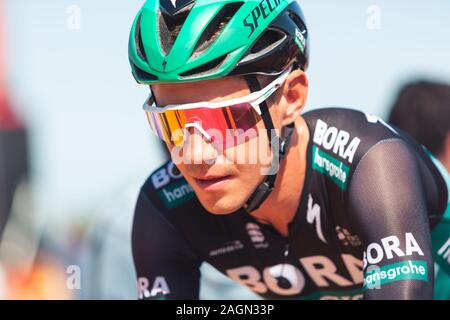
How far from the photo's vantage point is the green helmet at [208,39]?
316 cm

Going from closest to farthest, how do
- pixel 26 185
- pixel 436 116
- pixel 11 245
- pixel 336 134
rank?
pixel 336 134, pixel 436 116, pixel 11 245, pixel 26 185

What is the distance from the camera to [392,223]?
124 inches

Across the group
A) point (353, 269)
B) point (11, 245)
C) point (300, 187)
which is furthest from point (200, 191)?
point (11, 245)

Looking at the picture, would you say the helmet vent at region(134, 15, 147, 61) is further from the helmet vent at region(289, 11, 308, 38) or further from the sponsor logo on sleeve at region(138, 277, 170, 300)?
the sponsor logo on sleeve at region(138, 277, 170, 300)

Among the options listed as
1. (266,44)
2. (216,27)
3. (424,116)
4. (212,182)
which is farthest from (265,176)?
(424,116)

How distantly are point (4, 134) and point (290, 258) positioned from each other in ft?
18.5

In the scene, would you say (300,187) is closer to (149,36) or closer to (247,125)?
(247,125)

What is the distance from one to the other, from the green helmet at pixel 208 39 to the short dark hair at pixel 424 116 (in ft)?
9.02

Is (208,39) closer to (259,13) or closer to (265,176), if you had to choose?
(259,13)

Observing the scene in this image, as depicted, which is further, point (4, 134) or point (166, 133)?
point (4, 134)

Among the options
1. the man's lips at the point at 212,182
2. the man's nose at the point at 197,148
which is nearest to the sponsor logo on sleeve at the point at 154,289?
the man's lips at the point at 212,182

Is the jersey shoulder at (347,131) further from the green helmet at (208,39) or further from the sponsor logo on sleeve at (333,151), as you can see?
the green helmet at (208,39)

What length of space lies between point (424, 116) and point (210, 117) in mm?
3175

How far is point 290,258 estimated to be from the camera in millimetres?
3883
